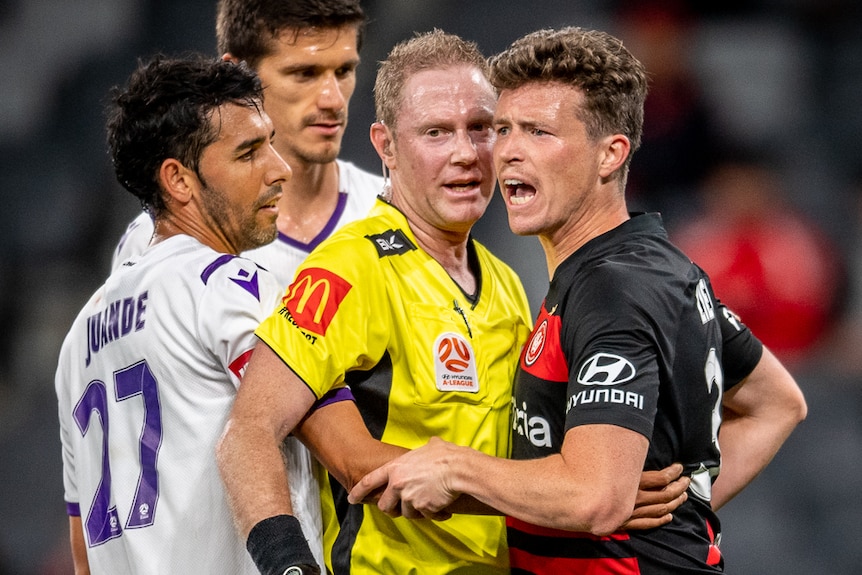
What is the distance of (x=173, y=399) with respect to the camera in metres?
3.19

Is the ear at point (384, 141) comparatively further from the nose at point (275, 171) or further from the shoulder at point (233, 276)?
the shoulder at point (233, 276)

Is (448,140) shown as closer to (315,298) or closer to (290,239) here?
(315,298)

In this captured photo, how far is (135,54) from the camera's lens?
8898 mm

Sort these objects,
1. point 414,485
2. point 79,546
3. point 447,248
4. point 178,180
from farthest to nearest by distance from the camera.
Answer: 1. point 79,546
2. point 447,248
3. point 178,180
4. point 414,485

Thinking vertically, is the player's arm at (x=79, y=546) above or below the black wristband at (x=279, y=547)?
below

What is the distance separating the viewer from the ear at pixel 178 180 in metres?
3.46

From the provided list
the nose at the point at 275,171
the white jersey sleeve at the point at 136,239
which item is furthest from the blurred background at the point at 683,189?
the nose at the point at 275,171

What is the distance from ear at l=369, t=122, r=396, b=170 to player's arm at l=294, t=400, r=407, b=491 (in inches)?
36.5

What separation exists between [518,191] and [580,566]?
111cm

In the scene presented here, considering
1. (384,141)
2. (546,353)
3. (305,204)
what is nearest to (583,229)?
(546,353)

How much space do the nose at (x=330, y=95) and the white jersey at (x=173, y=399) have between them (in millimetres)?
1311

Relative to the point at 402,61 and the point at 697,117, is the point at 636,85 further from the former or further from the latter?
the point at 697,117

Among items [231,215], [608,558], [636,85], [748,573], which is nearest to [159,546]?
[231,215]

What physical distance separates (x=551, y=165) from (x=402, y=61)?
0.70m
